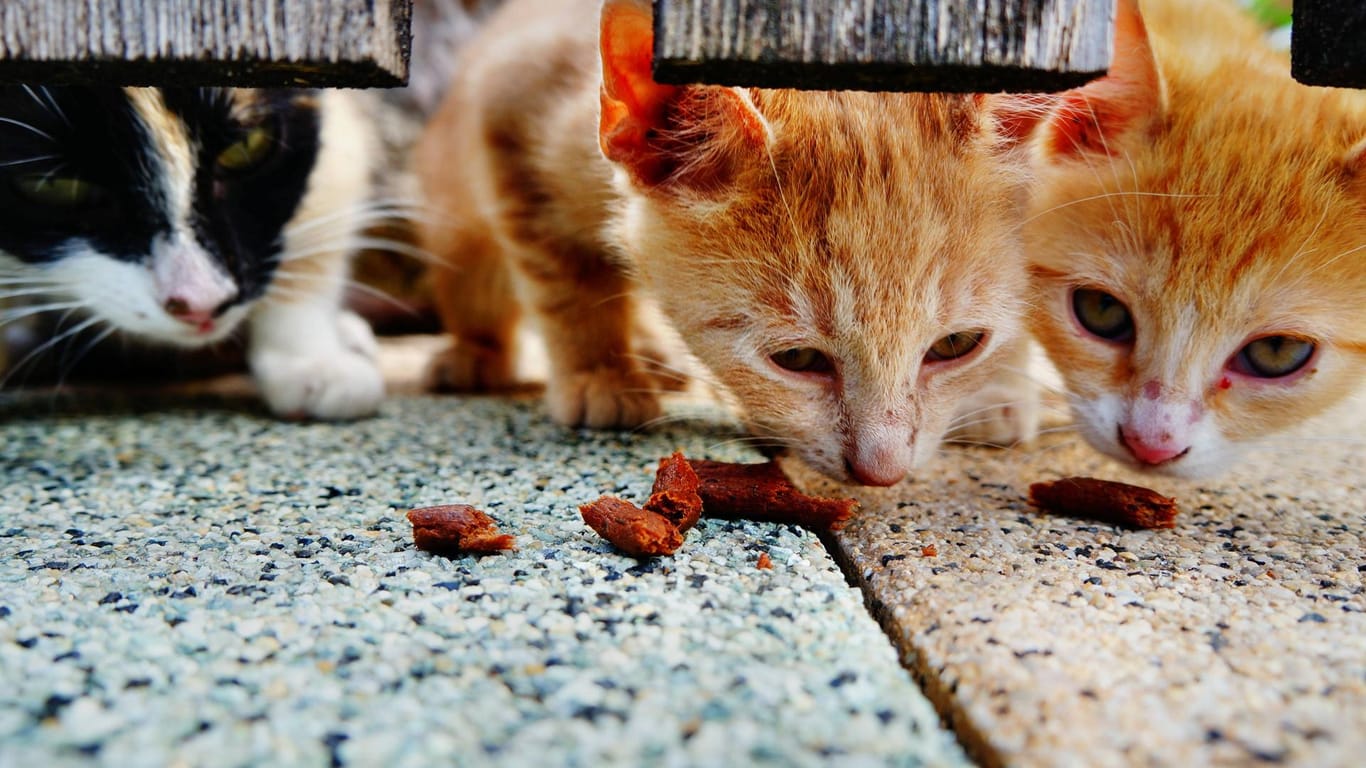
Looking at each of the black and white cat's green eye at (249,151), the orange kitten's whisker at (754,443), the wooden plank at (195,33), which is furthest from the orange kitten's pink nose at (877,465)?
the black and white cat's green eye at (249,151)

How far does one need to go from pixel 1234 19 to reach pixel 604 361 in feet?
4.45

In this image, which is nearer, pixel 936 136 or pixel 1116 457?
pixel 936 136

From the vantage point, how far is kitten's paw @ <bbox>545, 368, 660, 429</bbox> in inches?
74.3

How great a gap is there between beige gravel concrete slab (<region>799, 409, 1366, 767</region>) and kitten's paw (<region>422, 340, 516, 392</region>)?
3.95ft

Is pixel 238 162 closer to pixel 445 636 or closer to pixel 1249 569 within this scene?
pixel 445 636

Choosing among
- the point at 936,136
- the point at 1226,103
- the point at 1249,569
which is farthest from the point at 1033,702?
the point at 1226,103

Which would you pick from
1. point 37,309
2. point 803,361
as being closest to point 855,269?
point 803,361

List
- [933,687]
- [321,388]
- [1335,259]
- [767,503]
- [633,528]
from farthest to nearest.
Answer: [321,388] → [1335,259] → [767,503] → [633,528] → [933,687]

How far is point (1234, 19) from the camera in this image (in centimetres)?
187

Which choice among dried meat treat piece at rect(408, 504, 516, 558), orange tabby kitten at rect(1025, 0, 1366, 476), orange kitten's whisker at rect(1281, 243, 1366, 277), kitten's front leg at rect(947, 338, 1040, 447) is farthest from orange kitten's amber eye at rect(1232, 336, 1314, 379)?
dried meat treat piece at rect(408, 504, 516, 558)

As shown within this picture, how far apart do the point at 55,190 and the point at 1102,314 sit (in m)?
1.67

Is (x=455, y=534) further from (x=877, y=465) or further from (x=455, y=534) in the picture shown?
(x=877, y=465)

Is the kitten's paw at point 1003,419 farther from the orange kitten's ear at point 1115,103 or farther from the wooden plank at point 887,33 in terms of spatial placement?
the wooden plank at point 887,33

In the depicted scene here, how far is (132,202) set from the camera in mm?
1643
